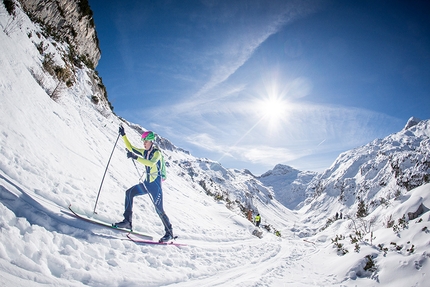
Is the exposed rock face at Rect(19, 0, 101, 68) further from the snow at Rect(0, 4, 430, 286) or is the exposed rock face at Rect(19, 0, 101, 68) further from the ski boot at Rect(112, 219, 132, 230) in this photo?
the ski boot at Rect(112, 219, 132, 230)

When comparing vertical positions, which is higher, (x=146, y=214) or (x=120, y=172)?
(x=120, y=172)

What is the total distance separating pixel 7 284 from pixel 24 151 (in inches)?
144

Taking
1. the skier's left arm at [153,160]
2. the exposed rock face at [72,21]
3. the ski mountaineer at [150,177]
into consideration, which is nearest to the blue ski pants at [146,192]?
the ski mountaineer at [150,177]

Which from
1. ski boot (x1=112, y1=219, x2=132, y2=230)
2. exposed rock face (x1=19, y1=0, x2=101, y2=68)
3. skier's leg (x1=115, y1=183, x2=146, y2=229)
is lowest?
ski boot (x1=112, y1=219, x2=132, y2=230)

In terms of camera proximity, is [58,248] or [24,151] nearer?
[58,248]

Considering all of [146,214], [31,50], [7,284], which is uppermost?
[31,50]

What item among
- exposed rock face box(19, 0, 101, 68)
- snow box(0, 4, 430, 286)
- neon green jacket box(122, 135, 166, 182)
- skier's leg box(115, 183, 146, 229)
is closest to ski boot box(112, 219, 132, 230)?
skier's leg box(115, 183, 146, 229)

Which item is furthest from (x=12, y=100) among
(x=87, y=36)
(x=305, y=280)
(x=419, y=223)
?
(x=87, y=36)

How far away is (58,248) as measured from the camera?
343 cm

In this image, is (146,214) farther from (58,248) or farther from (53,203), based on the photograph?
(58,248)

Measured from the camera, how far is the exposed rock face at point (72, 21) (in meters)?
20.1

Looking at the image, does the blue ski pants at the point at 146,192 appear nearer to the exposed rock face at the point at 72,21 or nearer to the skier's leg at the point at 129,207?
the skier's leg at the point at 129,207

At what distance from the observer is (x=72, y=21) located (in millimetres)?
25391

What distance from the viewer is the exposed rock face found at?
65.9ft
